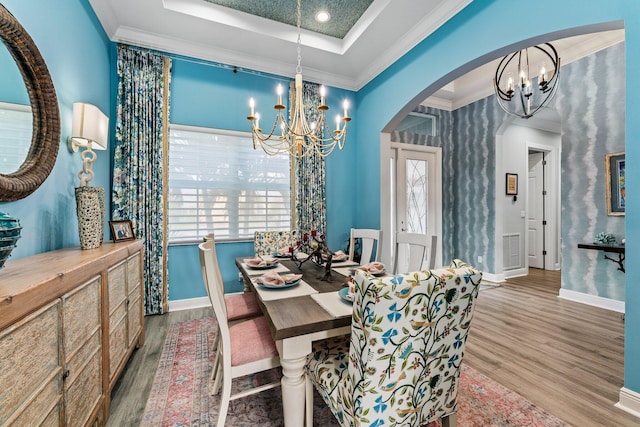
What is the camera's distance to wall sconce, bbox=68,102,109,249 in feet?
5.90

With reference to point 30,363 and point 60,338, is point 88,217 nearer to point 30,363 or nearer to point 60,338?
point 60,338

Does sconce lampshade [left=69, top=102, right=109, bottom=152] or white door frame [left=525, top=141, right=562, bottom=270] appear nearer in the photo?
sconce lampshade [left=69, top=102, right=109, bottom=152]

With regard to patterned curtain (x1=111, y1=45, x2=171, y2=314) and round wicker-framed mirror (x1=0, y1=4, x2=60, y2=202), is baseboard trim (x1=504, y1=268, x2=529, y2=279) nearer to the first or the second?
patterned curtain (x1=111, y1=45, x2=171, y2=314)

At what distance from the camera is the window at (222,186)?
3.21m

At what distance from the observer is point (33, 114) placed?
1.55 m

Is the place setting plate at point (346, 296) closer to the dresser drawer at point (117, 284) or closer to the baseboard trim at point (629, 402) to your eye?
the dresser drawer at point (117, 284)

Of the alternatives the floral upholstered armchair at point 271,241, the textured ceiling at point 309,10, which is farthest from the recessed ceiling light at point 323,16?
the floral upholstered armchair at point 271,241

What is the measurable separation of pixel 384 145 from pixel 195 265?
2.92 meters

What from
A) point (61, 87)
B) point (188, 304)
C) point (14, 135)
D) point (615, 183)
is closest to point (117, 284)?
point (14, 135)

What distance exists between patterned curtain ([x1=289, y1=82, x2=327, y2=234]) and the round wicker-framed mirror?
2419mm

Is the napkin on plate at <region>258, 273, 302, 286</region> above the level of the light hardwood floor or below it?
above

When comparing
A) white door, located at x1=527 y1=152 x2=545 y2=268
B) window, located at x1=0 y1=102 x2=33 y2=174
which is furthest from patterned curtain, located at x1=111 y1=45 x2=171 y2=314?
white door, located at x1=527 y1=152 x2=545 y2=268

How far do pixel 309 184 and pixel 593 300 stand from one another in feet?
13.2

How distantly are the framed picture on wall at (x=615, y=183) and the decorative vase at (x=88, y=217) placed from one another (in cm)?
539
